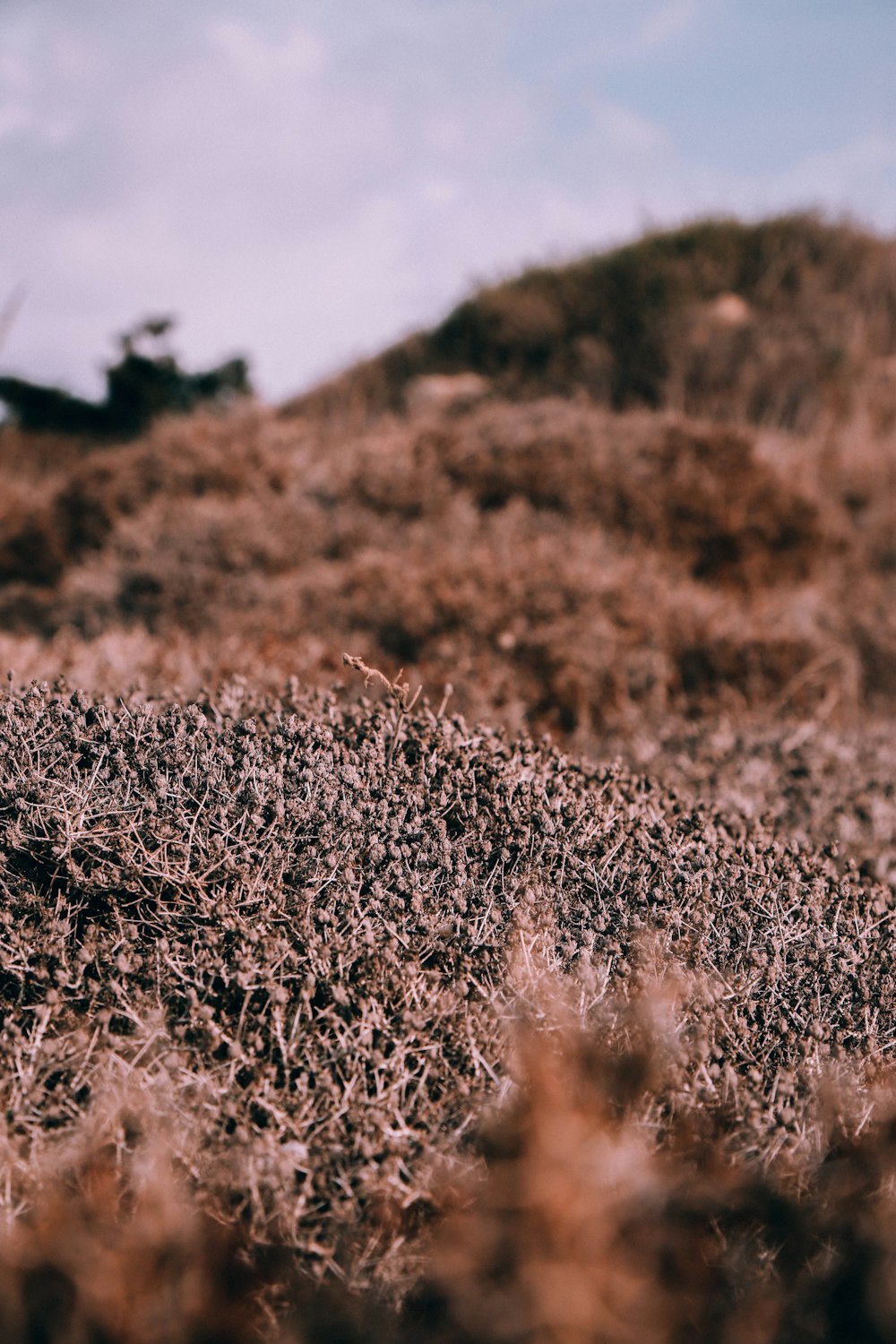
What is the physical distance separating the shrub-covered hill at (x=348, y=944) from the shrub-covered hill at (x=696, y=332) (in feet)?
26.3

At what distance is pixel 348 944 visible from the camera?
1.57 m

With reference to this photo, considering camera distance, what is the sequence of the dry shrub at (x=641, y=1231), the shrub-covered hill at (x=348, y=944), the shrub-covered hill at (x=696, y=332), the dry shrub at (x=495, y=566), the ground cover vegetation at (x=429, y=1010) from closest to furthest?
the dry shrub at (x=641, y=1231), the ground cover vegetation at (x=429, y=1010), the shrub-covered hill at (x=348, y=944), the dry shrub at (x=495, y=566), the shrub-covered hill at (x=696, y=332)

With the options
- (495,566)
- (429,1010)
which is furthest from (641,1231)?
(495,566)

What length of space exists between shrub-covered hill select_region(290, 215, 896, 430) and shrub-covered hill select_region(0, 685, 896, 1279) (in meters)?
8.01

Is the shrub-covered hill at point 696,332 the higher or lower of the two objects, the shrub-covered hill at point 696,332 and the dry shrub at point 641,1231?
the higher

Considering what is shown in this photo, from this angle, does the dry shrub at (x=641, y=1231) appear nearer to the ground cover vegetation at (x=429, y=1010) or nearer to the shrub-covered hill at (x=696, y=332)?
the ground cover vegetation at (x=429, y=1010)

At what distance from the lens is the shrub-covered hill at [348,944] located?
135 cm

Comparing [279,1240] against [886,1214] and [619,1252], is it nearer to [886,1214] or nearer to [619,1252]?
[619,1252]

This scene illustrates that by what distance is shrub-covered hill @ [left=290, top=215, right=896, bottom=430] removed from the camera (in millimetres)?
9750

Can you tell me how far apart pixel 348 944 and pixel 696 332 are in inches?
412

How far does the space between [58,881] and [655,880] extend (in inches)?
48.6

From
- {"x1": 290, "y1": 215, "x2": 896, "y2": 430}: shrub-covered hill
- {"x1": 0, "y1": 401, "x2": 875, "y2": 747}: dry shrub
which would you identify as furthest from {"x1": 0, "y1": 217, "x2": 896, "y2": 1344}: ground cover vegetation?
{"x1": 290, "y1": 215, "x2": 896, "y2": 430}: shrub-covered hill

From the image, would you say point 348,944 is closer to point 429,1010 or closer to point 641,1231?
point 429,1010

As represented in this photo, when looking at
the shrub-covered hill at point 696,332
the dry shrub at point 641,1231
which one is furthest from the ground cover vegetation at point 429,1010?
the shrub-covered hill at point 696,332
